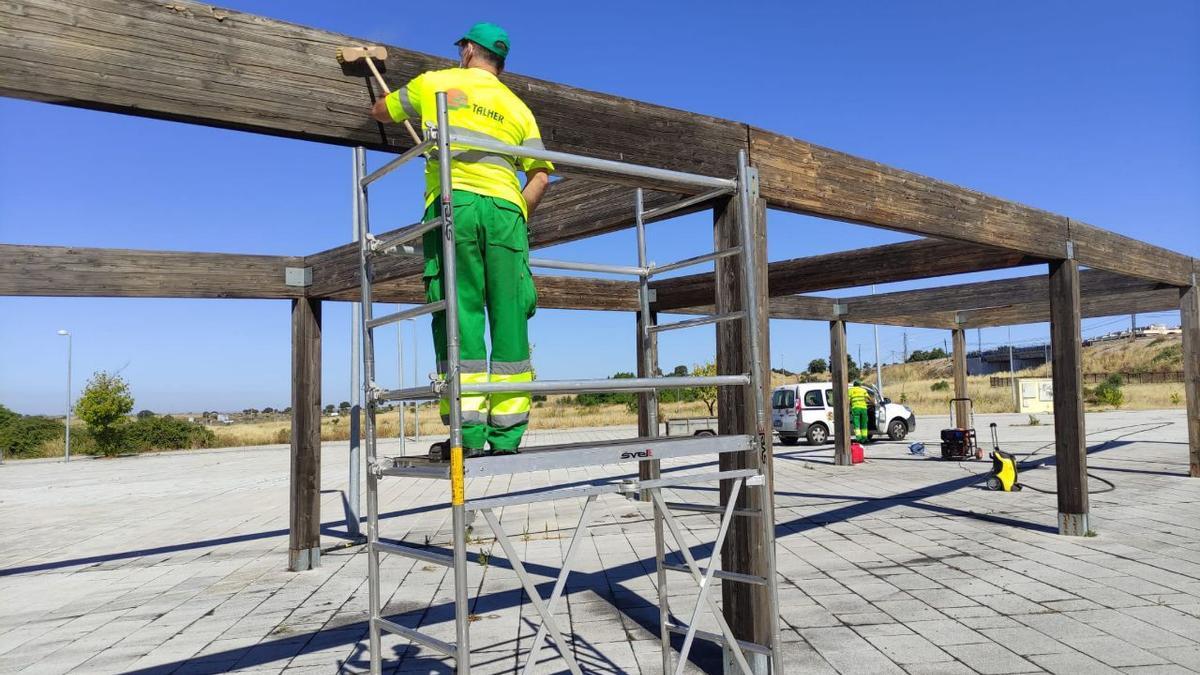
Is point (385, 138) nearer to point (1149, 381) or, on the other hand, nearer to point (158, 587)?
point (158, 587)

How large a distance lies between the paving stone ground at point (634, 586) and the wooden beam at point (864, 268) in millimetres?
2732

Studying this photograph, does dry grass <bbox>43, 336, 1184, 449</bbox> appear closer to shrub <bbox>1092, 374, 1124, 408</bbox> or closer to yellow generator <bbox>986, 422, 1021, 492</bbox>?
shrub <bbox>1092, 374, 1124, 408</bbox>

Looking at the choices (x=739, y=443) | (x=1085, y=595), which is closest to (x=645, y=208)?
(x=739, y=443)

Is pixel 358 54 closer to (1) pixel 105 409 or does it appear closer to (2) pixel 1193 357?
(2) pixel 1193 357

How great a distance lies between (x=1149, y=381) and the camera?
47.3 m

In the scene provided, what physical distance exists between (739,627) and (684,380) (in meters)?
1.61

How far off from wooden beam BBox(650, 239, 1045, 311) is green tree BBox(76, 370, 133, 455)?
2659 cm

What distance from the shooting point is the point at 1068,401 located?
25.7ft

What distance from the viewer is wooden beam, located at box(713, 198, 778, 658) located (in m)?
4.18

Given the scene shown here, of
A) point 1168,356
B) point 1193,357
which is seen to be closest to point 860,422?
point 1193,357

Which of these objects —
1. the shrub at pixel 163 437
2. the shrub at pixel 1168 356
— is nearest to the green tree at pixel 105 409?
the shrub at pixel 163 437

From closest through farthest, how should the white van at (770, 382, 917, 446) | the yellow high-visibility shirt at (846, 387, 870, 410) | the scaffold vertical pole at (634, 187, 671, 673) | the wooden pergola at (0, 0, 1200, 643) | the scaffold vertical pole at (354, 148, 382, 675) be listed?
the wooden pergola at (0, 0, 1200, 643) < the scaffold vertical pole at (354, 148, 382, 675) < the scaffold vertical pole at (634, 187, 671, 673) < the yellow high-visibility shirt at (846, 387, 870, 410) < the white van at (770, 382, 917, 446)

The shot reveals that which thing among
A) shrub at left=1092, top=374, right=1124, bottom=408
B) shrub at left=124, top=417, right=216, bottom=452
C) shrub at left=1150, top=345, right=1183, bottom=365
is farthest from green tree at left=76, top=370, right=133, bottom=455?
shrub at left=1150, top=345, right=1183, bottom=365

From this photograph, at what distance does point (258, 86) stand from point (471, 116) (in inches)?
32.4
